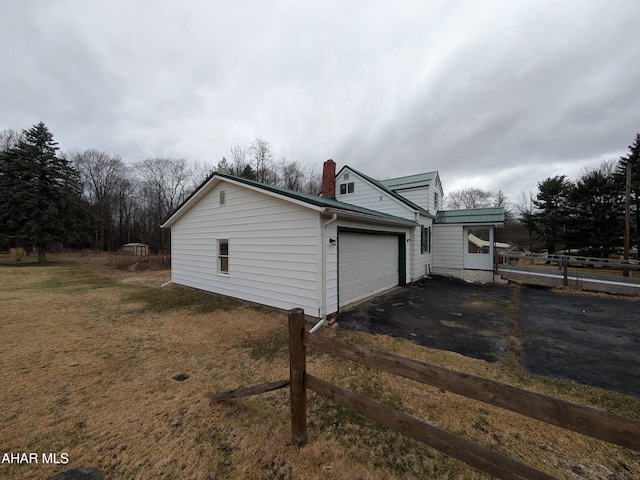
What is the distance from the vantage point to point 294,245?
6.47m

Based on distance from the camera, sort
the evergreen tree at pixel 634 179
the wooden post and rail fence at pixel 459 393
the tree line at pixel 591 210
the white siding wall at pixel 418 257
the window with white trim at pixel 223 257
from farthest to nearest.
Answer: the tree line at pixel 591 210 < the evergreen tree at pixel 634 179 < the white siding wall at pixel 418 257 < the window with white trim at pixel 223 257 < the wooden post and rail fence at pixel 459 393

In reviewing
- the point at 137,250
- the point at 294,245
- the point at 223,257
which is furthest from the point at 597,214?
the point at 137,250

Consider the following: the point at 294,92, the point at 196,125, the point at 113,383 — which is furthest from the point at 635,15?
the point at 196,125

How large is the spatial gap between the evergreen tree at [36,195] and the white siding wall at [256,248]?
688 inches

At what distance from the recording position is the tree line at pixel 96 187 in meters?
18.5

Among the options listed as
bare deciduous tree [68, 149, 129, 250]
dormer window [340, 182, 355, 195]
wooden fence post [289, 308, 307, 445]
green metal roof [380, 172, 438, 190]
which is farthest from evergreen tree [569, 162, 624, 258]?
bare deciduous tree [68, 149, 129, 250]

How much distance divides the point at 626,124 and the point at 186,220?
32.1 meters

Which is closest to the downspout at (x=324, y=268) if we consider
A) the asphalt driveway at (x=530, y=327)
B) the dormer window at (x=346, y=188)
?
the asphalt driveway at (x=530, y=327)

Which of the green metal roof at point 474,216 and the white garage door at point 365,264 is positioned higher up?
the green metal roof at point 474,216

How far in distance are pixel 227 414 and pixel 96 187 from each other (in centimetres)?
4295

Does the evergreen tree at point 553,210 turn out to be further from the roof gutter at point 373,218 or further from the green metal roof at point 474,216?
the roof gutter at point 373,218

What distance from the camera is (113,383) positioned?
11.7ft

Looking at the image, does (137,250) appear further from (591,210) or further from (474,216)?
(591,210)

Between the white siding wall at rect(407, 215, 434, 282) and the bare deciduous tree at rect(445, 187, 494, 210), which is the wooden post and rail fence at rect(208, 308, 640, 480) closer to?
the white siding wall at rect(407, 215, 434, 282)
